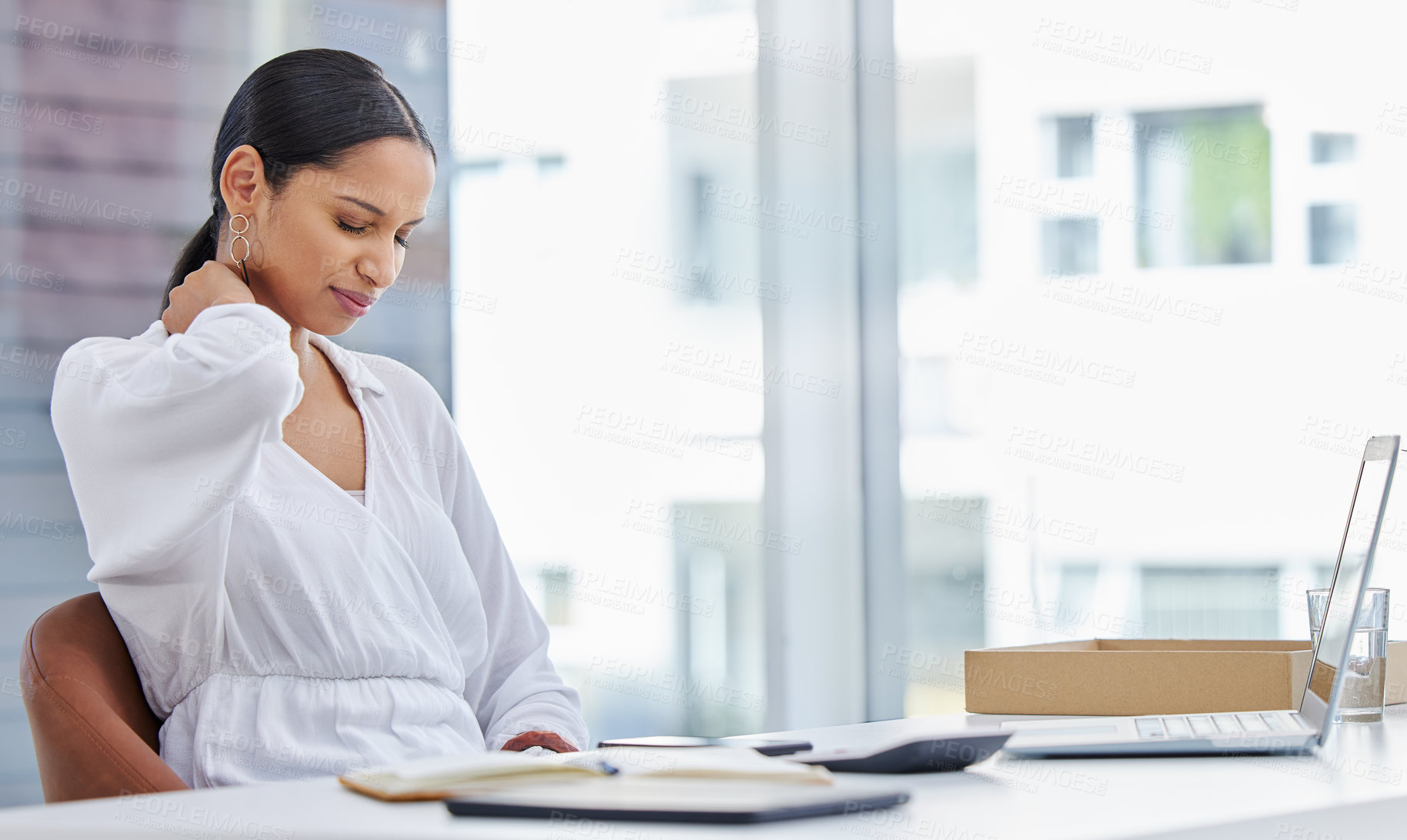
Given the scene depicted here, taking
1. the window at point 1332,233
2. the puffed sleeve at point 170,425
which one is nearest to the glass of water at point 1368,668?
the puffed sleeve at point 170,425

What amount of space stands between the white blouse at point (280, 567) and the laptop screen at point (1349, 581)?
0.85 meters

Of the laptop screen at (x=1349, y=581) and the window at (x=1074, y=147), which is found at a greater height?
the window at (x=1074, y=147)

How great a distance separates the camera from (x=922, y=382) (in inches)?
122

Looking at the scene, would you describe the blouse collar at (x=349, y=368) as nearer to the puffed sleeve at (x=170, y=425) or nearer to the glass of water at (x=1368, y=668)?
the puffed sleeve at (x=170, y=425)

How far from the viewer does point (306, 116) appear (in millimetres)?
1511

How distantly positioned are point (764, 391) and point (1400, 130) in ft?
4.76

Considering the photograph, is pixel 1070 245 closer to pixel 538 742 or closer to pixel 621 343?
pixel 621 343

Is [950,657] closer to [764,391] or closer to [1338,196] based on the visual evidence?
[764,391]

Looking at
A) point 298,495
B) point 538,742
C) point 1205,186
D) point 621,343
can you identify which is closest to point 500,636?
point 538,742

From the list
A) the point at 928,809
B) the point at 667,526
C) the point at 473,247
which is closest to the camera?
the point at 928,809

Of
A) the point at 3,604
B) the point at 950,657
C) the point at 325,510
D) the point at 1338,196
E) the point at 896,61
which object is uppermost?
the point at 896,61

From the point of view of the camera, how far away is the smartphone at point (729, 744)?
1.01 metres

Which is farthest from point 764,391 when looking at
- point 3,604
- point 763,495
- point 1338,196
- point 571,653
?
point 3,604

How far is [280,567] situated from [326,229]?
402 mm
